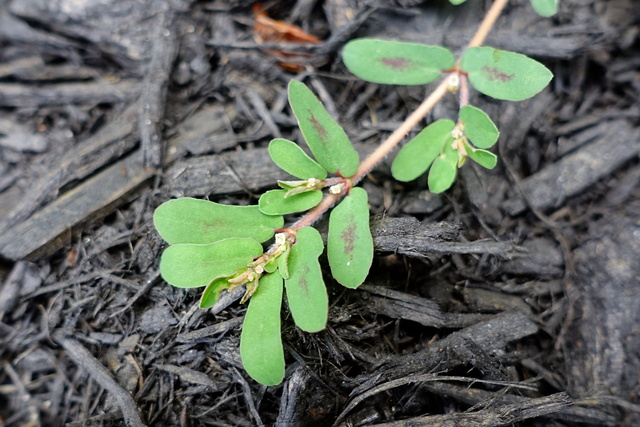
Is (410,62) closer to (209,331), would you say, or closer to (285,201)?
(285,201)

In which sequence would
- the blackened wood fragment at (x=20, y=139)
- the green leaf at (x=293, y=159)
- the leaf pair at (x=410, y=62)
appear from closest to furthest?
the green leaf at (x=293, y=159) < the leaf pair at (x=410, y=62) < the blackened wood fragment at (x=20, y=139)

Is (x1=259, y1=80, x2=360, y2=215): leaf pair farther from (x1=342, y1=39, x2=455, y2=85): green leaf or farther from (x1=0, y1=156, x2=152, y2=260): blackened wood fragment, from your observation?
(x1=0, y1=156, x2=152, y2=260): blackened wood fragment

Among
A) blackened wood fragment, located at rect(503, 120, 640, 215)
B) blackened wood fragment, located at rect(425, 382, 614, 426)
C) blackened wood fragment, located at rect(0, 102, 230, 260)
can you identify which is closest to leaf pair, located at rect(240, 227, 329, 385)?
blackened wood fragment, located at rect(425, 382, 614, 426)

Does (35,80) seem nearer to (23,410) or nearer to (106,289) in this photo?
(106,289)

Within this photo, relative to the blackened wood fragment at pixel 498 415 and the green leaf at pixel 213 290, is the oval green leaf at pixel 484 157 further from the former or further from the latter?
the green leaf at pixel 213 290

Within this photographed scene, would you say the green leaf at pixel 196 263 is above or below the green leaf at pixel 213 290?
above

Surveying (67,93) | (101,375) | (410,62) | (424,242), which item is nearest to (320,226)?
(424,242)

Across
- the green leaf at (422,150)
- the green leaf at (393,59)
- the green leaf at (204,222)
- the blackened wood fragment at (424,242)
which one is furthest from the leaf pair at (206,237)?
the green leaf at (393,59)
